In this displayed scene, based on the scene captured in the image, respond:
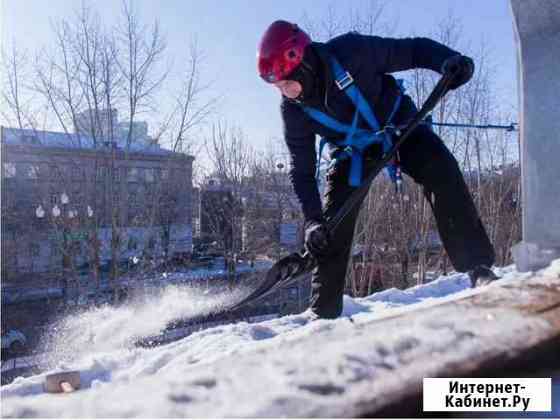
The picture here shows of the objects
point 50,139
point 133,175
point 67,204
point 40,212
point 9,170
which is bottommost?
point 40,212

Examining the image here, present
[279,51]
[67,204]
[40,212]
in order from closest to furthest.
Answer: [279,51] → [40,212] → [67,204]

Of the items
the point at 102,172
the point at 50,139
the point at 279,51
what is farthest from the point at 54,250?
the point at 279,51

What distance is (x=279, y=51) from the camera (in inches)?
126

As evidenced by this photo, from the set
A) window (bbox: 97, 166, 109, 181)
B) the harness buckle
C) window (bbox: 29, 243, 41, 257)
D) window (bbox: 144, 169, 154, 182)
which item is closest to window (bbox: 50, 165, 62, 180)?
window (bbox: 97, 166, 109, 181)

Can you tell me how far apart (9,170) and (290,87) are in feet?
79.8

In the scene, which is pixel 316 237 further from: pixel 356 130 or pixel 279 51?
pixel 279 51

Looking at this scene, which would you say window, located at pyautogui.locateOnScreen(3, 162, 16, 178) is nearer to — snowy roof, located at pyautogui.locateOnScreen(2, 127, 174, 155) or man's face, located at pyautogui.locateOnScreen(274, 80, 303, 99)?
snowy roof, located at pyautogui.locateOnScreen(2, 127, 174, 155)

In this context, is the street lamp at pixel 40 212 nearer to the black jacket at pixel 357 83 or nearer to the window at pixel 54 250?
the window at pixel 54 250

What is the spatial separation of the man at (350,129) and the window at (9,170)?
23.2m

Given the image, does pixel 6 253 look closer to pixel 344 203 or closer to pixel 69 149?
pixel 69 149

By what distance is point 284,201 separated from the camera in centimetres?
3023

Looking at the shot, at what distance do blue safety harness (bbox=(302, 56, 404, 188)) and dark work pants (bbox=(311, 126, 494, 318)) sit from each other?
0.09 meters

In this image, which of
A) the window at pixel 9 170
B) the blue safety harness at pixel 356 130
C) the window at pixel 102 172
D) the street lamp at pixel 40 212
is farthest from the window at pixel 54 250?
the blue safety harness at pixel 356 130

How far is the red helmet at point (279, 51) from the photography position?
3215 millimetres
